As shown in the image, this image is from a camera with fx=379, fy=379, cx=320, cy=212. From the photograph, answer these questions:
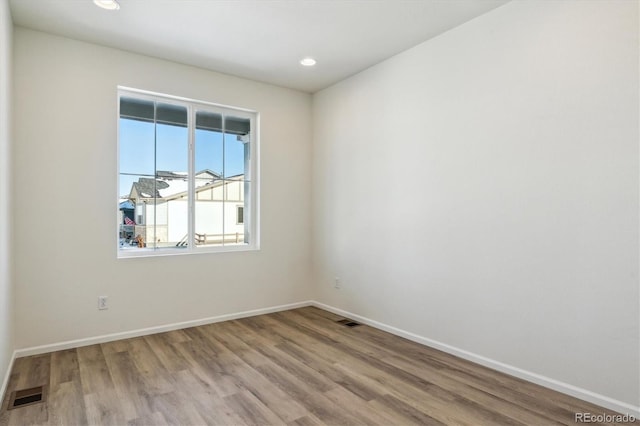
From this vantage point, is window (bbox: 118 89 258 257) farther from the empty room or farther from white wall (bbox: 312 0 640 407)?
white wall (bbox: 312 0 640 407)

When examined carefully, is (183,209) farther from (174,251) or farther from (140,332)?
(140,332)

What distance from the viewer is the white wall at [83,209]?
124 inches

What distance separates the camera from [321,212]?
15.5 ft

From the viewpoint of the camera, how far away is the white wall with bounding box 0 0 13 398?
2.44 metres

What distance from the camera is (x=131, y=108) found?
3.72 meters

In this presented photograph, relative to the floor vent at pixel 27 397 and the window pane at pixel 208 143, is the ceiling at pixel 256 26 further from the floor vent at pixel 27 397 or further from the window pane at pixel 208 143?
the floor vent at pixel 27 397

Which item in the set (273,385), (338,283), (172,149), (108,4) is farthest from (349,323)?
(108,4)

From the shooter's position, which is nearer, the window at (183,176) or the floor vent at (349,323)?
the window at (183,176)

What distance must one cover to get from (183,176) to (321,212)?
167 cm

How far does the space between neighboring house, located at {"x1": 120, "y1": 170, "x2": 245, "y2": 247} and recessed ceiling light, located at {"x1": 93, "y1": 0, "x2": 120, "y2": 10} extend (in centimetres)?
153

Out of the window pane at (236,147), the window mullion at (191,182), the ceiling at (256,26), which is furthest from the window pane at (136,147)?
the window pane at (236,147)

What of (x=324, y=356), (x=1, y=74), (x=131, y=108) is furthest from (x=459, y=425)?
(x=131, y=108)

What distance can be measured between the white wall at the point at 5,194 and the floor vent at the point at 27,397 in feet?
0.33

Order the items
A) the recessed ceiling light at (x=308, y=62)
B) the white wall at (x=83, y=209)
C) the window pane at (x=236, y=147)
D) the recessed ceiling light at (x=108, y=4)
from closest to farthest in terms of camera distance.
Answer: the recessed ceiling light at (x=108, y=4)
the white wall at (x=83, y=209)
the recessed ceiling light at (x=308, y=62)
the window pane at (x=236, y=147)
